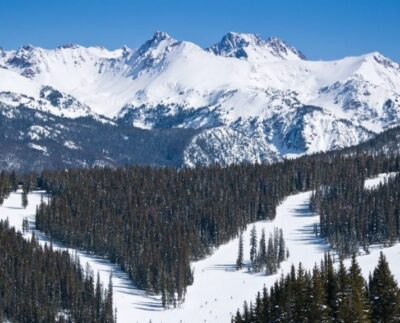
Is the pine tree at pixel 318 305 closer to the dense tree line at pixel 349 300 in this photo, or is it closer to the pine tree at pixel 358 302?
the dense tree line at pixel 349 300

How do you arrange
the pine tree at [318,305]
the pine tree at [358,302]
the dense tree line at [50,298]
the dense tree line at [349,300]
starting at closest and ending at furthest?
1. the pine tree at [358,302]
2. the dense tree line at [349,300]
3. the pine tree at [318,305]
4. the dense tree line at [50,298]

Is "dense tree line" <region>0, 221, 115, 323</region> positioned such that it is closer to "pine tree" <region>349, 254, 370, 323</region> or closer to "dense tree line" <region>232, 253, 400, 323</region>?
"dense tree line" <region>232, 253, 400, 323</region>

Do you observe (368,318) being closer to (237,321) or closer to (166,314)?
(237,321)

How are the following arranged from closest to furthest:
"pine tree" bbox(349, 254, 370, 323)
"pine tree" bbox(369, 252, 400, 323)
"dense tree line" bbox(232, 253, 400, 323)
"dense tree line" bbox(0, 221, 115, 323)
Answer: "pine tree" bbox(349, 254, 370, 323)
"dense tree line" bbox(232, 253, 400, 323)
"pine tree" bbox(369, 252, 400, 323)
"dense tree line" bbox(0, 221, 115, 323)

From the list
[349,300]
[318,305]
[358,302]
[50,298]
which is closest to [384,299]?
[349,300]

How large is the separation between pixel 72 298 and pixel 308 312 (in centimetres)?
10187

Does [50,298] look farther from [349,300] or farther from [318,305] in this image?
[349,300]

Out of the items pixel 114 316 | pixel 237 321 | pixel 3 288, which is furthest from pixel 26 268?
pixel 237 321

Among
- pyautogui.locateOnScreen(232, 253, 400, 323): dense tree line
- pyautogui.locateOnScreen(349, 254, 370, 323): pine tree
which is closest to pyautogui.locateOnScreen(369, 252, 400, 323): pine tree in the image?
pyautogui.locateOnScreen(232, 253, 400, 323): dense tree line

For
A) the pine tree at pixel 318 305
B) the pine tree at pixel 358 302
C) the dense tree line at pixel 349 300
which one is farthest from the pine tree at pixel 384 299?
the pine tree at pixel 318 305

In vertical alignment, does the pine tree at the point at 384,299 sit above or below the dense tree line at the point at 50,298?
above

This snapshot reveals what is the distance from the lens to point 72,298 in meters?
191

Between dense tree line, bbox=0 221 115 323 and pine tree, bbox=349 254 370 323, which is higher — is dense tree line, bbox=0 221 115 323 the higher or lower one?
the lower one

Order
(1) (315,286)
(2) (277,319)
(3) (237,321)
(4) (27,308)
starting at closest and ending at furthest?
(1) (315,286) < (2) (277,319) < (3) (237,321) < (4) (27,308)
